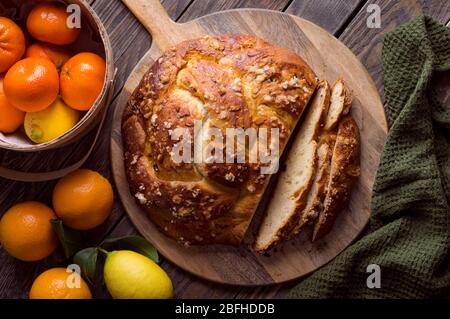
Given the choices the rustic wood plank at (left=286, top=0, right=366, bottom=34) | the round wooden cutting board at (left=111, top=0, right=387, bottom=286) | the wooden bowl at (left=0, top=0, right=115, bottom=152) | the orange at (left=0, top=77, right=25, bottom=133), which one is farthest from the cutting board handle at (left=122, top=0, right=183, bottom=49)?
the orange at (left=0, top=77, right=25, bottom=133)

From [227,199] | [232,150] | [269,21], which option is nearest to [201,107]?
[232,150]

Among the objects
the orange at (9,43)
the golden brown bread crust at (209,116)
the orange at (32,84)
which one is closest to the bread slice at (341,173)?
the golden brown bread crust at (209,116)

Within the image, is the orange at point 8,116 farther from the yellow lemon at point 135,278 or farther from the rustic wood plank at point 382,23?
the rustic wood plank at point 382,23

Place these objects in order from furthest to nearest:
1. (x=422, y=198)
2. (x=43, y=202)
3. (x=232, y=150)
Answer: (x=43, y=202)
(x=422, y=198)
(x=232, y=150)

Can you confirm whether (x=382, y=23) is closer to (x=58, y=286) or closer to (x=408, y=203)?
(x=408, y=203)

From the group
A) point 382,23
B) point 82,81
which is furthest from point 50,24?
point 382,23

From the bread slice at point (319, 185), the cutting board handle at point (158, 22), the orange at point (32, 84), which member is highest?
the cutting board handle at point (158, 22)

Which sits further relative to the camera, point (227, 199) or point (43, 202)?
point (43, 202)
